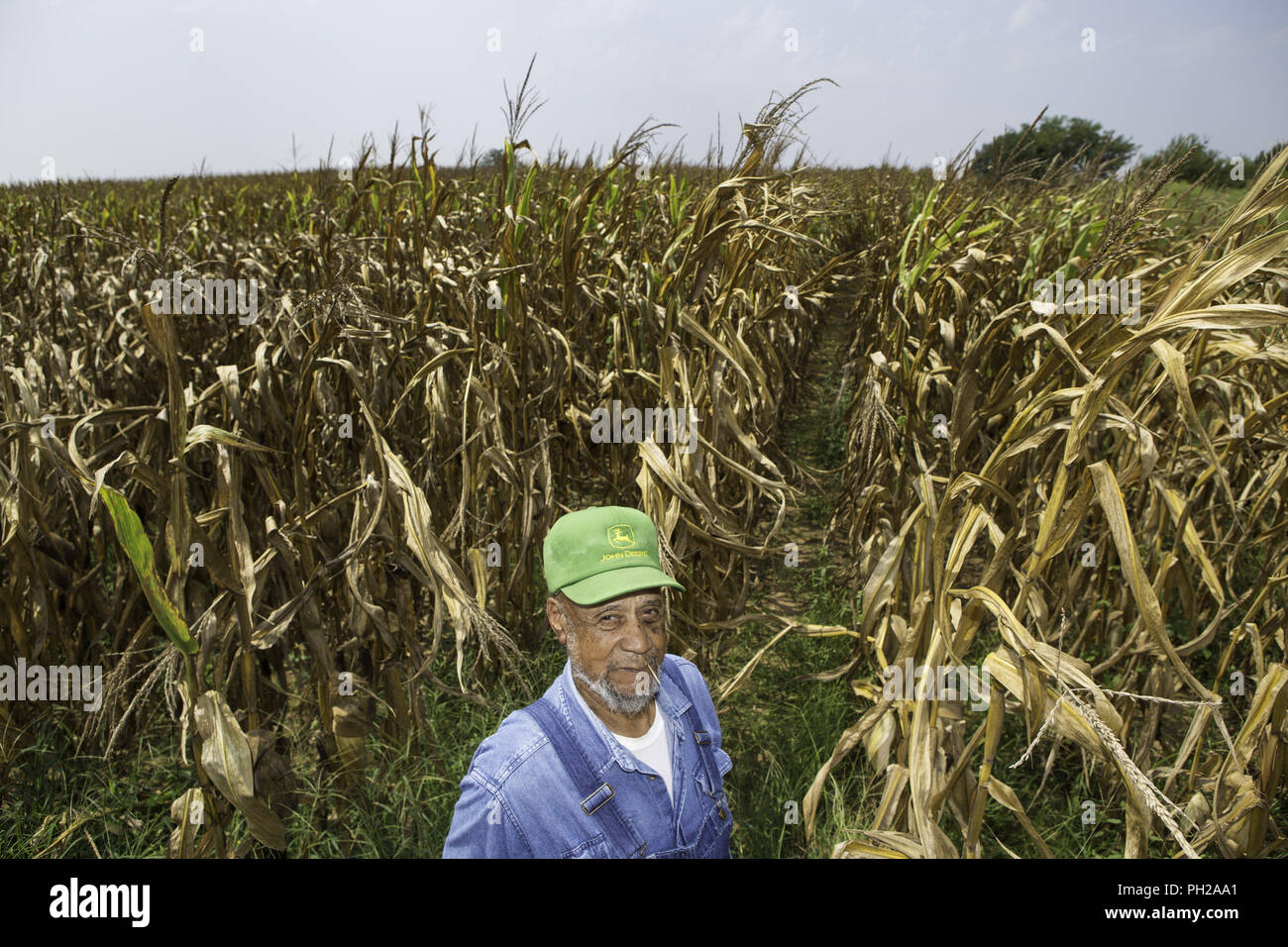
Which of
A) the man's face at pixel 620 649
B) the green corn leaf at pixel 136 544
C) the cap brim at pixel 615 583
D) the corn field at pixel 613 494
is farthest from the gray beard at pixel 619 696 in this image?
the green corn leaf at pixel 136 544

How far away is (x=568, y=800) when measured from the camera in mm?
1112

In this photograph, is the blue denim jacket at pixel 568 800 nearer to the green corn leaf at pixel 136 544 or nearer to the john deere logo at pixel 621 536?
the john deere logo at pixel 621 536

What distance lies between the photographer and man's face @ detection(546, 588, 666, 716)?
1.17 m

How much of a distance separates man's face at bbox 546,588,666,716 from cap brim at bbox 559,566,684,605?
0.03m

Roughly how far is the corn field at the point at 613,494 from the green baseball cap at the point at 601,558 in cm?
28

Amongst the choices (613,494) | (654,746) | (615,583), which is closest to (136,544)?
(615,583)

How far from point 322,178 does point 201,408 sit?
139 centimetres

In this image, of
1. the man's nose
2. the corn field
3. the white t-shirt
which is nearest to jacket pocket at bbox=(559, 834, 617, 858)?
the white t-shirt

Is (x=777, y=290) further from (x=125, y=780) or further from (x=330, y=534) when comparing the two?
(x=125, y=780)

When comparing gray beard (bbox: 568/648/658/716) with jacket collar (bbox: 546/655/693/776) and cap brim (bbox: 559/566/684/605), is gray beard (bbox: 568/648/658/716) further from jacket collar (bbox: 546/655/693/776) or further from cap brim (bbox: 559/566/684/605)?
cap brim (bbox: 559/566/684/605)

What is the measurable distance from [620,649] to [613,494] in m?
1.59

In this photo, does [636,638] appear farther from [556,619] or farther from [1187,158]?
[1187,158]
